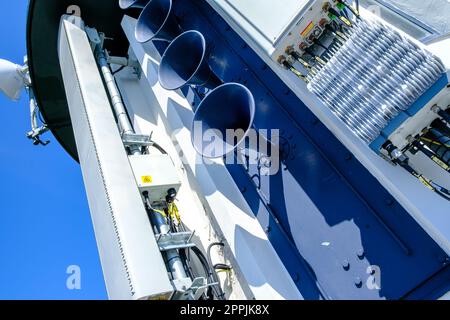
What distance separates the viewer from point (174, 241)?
2.21 meters

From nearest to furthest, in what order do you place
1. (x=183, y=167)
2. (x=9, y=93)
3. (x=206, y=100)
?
(x=206, y=100)
(x=183, y=167)
(x=9, y=93)

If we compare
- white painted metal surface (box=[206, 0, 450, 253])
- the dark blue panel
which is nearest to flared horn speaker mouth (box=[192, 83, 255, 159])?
the dark blue panel

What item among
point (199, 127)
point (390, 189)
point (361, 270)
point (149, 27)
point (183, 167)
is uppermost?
point (149, 27)

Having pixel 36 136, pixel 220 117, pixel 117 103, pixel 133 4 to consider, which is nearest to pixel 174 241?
pixel 220 117

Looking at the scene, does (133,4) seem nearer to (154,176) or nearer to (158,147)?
(158,147)

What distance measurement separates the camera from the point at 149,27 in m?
3.27

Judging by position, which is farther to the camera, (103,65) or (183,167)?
(103,65)

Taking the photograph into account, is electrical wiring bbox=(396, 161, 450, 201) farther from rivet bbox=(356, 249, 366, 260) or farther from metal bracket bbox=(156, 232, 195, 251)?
metal bracket bbox=(156, 232, 195, 251)

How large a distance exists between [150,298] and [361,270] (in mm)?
949

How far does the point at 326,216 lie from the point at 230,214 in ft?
2.02

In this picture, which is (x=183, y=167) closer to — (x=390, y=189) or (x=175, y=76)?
(x=175, y=76)

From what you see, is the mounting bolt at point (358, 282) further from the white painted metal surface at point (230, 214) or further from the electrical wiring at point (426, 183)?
the electrical wiring at point (426, 183)

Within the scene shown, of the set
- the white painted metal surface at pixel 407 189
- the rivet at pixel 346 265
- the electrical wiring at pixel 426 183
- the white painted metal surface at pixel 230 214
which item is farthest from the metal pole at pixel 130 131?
the electrical wiring at pixel 426 183

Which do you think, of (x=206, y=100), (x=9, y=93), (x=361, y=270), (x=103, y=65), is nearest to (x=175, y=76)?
(x=206, y=100)
